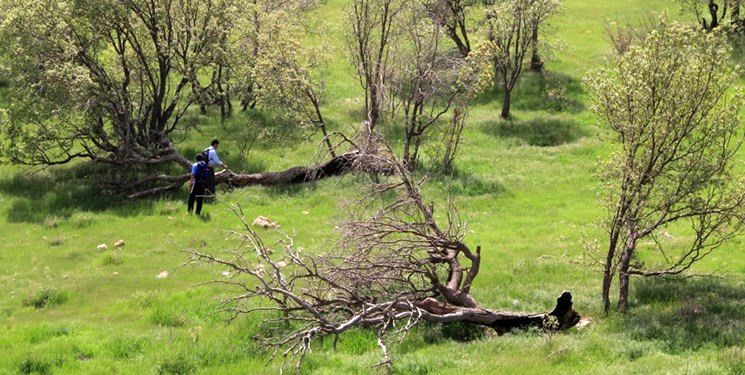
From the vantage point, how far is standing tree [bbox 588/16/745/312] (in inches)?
653

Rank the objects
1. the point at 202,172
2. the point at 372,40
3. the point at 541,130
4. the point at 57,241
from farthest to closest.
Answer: the point at 541,130 < the point at 372,40 < the point at 202,172 < the point at 57,241

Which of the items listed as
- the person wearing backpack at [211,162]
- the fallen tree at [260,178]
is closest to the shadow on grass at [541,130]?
the fallen tree at [260,178]

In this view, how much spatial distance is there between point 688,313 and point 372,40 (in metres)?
21.7

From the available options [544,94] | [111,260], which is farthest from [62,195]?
[544,94]

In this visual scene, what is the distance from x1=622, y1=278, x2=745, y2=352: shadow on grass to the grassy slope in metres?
0.05

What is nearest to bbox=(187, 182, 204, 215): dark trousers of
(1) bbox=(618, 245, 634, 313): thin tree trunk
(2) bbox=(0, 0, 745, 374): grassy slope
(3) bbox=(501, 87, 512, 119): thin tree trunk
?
(2) bbox=(0, 0, 745, 374): grassy slope

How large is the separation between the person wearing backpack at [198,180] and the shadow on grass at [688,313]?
48.8 ft

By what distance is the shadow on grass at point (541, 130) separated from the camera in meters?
37.5

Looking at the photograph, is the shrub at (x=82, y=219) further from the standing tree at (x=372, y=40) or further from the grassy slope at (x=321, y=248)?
the standing tree at (x=372, y=40)

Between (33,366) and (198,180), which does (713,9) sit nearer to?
(198,180)

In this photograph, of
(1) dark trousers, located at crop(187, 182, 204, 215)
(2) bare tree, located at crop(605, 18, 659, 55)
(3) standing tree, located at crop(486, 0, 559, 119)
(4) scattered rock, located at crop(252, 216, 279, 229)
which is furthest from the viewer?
(2) bare tree, located at crop(605, 18, 659, 55)

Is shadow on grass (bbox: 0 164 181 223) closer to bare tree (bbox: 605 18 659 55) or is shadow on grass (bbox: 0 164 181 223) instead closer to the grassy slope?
the grassy slope

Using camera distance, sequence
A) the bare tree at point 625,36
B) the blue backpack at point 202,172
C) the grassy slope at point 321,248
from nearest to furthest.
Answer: the grassy slope at point 321,248, the blue backpack at point 202,172, the bare tree at point 625,36

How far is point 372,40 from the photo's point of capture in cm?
3544
